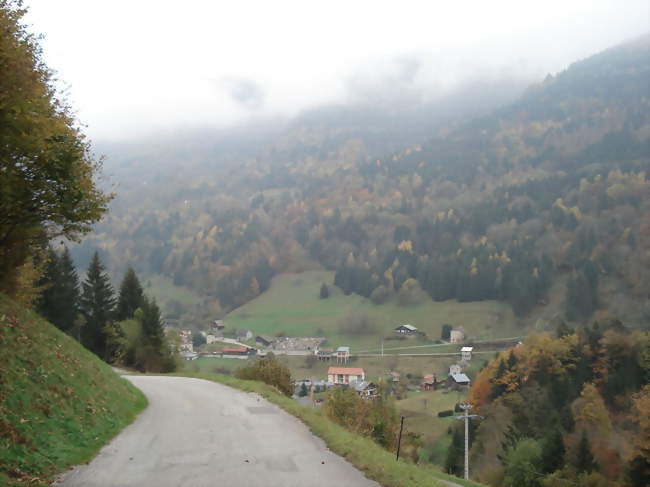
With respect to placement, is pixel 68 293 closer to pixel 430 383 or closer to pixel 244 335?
pixel 430 383

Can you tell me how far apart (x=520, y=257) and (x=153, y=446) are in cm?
14847

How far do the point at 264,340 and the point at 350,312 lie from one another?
26228 mm

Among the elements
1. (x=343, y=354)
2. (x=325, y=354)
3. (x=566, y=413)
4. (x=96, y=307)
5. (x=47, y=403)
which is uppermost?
(x=47, y=403)

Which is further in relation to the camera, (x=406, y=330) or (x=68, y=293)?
(x=406, y=330)

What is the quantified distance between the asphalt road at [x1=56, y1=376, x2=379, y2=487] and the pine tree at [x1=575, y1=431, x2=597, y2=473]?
3200 cm

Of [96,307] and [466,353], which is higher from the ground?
[96,307]

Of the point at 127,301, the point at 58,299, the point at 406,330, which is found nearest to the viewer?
the point at 58,299

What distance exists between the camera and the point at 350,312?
14500 cm

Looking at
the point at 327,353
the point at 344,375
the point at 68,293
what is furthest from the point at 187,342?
the point at 68,293

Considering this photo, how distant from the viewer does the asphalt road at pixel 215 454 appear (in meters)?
9.51

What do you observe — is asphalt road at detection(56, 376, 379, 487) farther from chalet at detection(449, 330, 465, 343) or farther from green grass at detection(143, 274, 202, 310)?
green grass at detection(143, 274, 202, 310)

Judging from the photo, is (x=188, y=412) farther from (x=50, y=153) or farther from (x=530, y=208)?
(x=530, y=208)

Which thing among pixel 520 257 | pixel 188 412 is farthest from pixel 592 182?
pixel 188 412

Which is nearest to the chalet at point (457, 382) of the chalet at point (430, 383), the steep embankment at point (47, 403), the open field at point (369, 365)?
the chalet at point (430, 383)
